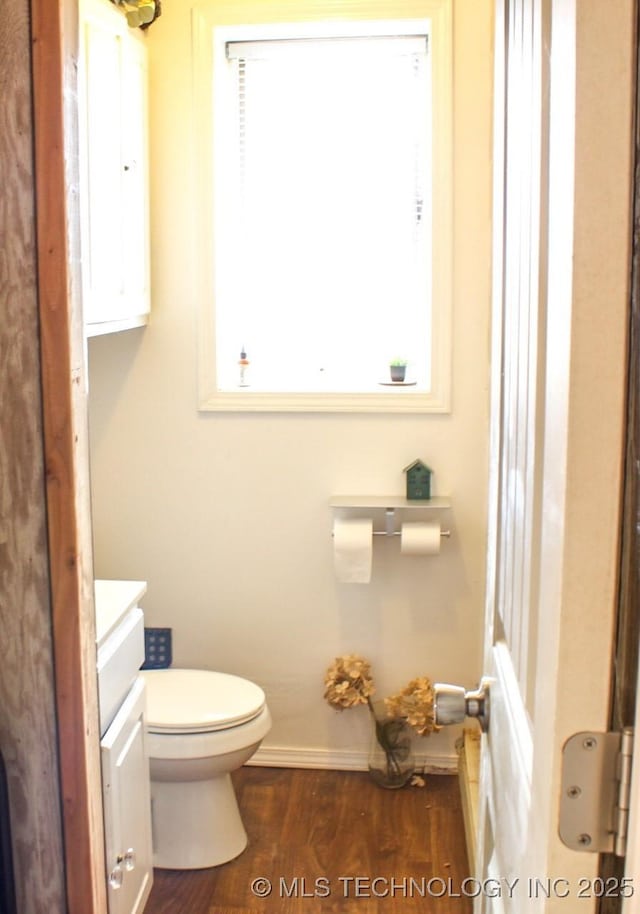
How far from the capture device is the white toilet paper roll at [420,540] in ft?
9.64

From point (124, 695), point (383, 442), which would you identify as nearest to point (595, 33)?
point (124, 695)

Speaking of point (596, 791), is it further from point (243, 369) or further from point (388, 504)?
point (243, 369)

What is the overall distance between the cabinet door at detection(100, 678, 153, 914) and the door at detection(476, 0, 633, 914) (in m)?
1.16

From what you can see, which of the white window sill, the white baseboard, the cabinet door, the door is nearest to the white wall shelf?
the white window sill

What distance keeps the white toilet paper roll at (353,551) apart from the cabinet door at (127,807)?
0.81 metres

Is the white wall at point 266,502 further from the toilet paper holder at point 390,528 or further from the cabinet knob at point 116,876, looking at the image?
the cabinet knob at point 116,876

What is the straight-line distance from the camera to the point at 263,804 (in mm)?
2951

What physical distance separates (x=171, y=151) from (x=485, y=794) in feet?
7.37

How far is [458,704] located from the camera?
1157 mm

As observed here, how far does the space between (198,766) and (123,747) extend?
1.68 feet

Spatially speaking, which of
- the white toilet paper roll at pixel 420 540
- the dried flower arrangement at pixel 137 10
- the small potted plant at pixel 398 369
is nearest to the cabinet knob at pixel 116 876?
the white toilet paper roll at pixel 420 540

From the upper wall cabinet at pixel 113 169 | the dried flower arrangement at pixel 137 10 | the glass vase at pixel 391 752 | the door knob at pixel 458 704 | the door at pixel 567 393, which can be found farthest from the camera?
the glass vase at pixel 391 752

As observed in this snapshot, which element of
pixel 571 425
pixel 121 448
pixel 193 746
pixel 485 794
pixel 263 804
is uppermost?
pixel 571 425

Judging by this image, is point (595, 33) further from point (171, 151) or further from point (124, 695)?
point (171, 151)
